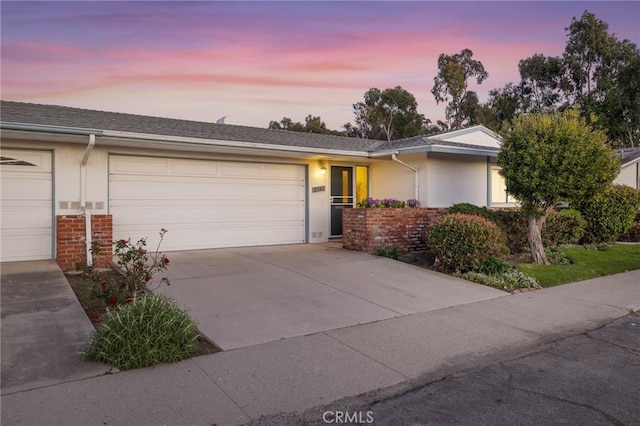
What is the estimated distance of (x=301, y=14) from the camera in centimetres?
1129

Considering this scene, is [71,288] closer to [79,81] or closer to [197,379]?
[197,379]

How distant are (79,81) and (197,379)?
1200 cm

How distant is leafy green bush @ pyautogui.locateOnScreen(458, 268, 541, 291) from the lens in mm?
8297

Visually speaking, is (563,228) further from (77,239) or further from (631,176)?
(77,239)

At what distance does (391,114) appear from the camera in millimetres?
38469

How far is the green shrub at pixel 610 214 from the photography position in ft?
Answer: 44.0

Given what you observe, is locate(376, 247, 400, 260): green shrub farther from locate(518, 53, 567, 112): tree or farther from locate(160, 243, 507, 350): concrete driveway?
locate(518, 53, 567, 112): tree

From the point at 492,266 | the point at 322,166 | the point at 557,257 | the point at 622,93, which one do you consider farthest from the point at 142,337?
the point at 622,93

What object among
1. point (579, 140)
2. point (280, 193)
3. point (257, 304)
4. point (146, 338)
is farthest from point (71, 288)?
point (579, 140)

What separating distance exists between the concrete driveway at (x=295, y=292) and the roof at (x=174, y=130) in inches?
115

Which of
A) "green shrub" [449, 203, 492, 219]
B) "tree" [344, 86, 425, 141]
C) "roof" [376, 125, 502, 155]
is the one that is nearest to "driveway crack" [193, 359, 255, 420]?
"green shrub" [449, 203, 492, 219]

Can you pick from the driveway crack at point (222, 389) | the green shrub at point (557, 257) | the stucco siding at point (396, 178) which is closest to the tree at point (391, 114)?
the stucco siding at point (396, 178)

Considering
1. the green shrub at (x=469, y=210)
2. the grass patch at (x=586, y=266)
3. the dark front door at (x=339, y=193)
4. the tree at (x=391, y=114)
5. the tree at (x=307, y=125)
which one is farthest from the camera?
the tree at (x=391, y=114)

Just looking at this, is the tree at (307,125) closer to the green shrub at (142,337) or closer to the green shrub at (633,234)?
the green shrub at (633,234)
